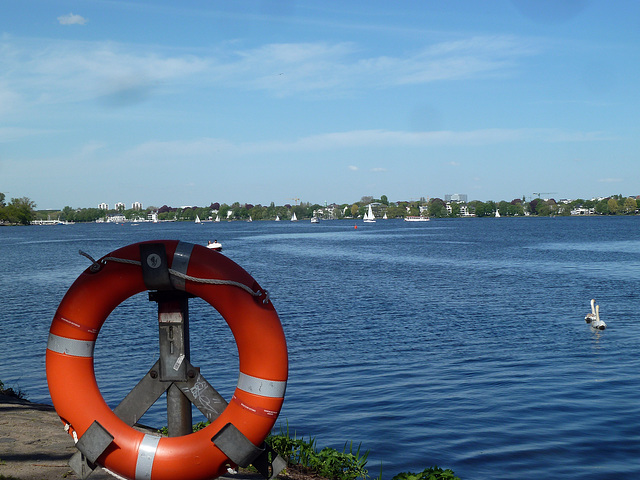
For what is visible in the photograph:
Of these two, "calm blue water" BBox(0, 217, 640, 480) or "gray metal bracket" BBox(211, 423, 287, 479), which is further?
"calm blue water" BBox(0, 217, 640, 480)

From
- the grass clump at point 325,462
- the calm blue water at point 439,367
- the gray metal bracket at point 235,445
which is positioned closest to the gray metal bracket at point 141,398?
the gray metal bracket at point 235,445

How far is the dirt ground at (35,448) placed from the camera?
5.16 meters

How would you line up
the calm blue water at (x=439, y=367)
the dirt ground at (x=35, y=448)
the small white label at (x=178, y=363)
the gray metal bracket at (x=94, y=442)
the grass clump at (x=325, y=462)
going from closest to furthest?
the gray metal bracket at (x=94, y=442) < the small white label at (x=178, y=363) < the dirt ground at (x=35, y=448) < the grass clump at (x=325, y=462) < the calm blue water at (x=439, y=367)

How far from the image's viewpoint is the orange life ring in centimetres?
430

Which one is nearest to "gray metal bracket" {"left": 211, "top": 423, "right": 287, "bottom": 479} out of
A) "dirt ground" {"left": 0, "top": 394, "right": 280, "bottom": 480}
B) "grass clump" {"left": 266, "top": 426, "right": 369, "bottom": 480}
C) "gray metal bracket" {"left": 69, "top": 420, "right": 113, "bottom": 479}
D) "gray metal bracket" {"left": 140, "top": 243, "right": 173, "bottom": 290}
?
"gray metal bracket" {"left": 69, "top": 420, "right": 113, "bottom": 479}

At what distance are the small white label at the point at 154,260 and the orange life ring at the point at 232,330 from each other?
0.07 metres

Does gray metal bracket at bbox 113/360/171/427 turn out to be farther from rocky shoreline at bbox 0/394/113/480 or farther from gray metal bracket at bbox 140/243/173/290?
rocky shoreline at bbox 0/394/113/480

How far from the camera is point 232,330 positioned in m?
4.32

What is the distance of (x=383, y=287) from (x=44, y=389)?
20.2m

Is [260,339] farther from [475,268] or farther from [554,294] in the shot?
[475,268]

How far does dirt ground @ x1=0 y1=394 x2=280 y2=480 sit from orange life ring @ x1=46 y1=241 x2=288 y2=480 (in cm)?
106

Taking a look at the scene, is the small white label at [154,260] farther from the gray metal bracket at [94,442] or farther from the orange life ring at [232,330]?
the gray metal bracket at [94,442]

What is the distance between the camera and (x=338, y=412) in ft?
34.2

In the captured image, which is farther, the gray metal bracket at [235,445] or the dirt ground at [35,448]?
the dirt ground at [35,448]
